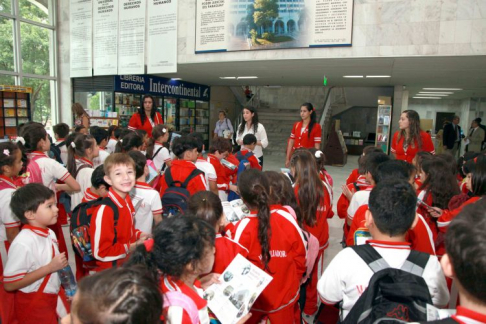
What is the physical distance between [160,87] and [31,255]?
1021 centimetres

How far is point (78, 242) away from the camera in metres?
1.83

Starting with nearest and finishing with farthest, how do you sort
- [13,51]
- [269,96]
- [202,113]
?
[13,51] → [202,113] → [269,96]

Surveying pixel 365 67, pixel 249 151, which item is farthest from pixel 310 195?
pixel 365 67

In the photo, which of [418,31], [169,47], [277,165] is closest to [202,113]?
[277,165]

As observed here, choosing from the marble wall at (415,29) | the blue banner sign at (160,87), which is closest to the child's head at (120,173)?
the marble wall at (415,29)

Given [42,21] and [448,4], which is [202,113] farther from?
[448,4]

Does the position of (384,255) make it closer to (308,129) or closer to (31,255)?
(31,255)

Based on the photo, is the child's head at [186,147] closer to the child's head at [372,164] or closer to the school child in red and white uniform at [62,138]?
the child's head at [372,164]

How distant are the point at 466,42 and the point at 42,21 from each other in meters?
10.5

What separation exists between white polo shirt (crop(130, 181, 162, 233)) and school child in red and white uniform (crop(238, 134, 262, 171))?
5.82 feet


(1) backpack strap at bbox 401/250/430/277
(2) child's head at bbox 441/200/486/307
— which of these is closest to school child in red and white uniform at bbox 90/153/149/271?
(1) backpack strap at bbox 401/250/430/277

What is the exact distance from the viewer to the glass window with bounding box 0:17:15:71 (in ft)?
27.7

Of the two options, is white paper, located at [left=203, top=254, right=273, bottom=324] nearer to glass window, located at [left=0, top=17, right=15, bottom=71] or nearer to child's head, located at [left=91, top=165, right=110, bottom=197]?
child's head, located at [left=91, top=165, right=110, bottom=197]

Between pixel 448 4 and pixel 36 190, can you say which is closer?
pixel 36 190
